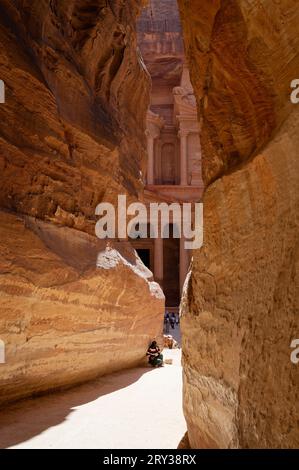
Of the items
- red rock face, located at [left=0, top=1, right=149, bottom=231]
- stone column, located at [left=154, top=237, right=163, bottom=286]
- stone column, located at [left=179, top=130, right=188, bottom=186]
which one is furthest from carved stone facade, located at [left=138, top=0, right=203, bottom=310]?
red rock face, located at [left=0, top=1, right=149, bottom=231]

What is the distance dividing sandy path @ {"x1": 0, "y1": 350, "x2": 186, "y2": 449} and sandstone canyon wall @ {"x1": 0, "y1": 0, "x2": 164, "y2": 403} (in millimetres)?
321

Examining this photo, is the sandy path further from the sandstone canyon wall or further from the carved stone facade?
the carved stone facade

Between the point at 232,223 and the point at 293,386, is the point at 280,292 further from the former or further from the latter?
the point at 232,223

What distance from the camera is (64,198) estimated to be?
256 inches

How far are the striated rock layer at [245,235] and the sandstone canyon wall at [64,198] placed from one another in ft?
9.40

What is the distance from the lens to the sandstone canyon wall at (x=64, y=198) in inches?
205

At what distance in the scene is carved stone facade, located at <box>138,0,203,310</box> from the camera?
27.4 metres

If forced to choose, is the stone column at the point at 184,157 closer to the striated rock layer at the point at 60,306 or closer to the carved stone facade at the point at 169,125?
the carved stone facade at the point at 169,125

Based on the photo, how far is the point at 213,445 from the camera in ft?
8.13

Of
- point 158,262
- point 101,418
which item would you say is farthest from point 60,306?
point 158,262

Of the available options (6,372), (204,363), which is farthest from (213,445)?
(6,372)

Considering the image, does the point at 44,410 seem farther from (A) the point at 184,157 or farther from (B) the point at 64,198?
(A) the point at 184,157

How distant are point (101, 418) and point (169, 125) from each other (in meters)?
27.5

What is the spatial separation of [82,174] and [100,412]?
4094 mm
